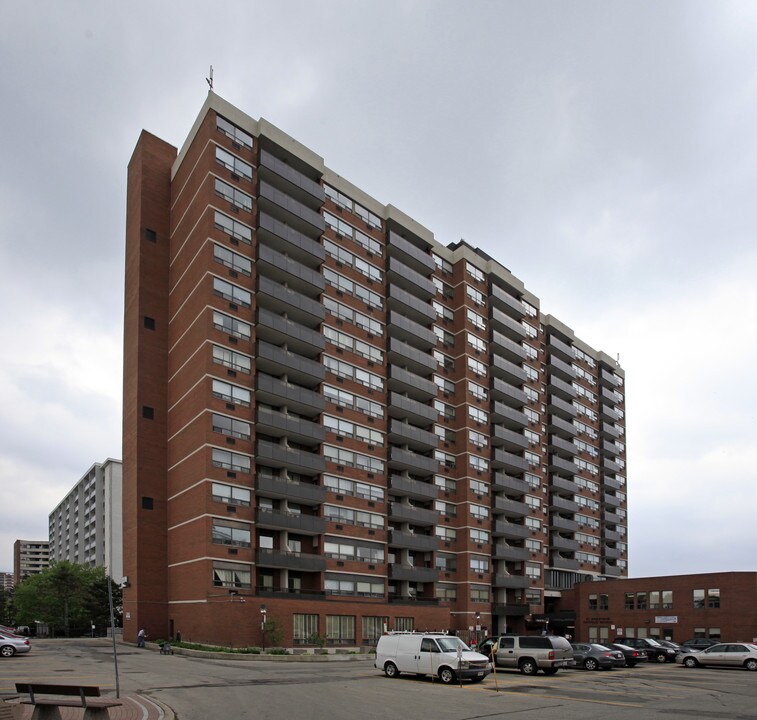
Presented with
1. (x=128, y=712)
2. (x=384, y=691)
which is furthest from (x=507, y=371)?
(x=128, y=712)

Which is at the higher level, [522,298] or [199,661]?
[522,298]

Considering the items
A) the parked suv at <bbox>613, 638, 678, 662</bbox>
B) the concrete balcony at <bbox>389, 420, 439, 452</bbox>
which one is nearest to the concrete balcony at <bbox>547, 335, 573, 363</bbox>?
the concrete balcony at <bbox>389, 420, 439, 452</bbox>

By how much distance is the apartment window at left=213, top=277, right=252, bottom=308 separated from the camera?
184ft

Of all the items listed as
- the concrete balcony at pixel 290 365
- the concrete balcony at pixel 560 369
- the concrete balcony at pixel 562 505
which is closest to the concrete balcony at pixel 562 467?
the concrete balcony at pixel 562 505

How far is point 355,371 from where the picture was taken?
67.6 meters

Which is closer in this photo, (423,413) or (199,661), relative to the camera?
(199,661)

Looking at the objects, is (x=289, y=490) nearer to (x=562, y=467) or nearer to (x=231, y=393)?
(x=231, y=393)

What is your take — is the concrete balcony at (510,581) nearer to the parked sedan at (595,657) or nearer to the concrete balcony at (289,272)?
the concrete balcony at (289,272)

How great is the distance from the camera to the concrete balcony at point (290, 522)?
181 ft

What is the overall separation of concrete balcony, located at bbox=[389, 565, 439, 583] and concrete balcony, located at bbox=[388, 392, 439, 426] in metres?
14.7

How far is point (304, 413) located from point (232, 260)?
1441 cm

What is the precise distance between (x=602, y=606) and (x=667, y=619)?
8900 millimetres

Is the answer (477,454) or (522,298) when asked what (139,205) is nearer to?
(477,454)

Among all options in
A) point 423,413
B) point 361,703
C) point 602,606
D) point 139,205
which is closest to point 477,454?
point 423,413
